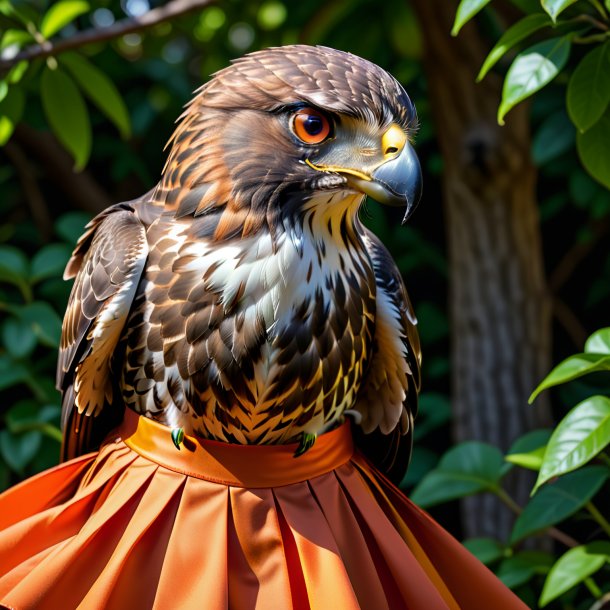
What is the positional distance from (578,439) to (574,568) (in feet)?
1.48

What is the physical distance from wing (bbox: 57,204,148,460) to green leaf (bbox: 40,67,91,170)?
596 millimetres

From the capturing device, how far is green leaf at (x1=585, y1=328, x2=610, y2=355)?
1.67m

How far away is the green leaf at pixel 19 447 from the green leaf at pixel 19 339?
25cm

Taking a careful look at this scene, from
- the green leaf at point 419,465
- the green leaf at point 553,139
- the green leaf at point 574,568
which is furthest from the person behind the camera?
the green leaf at point 419,465

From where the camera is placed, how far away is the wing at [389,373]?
5.40 ft

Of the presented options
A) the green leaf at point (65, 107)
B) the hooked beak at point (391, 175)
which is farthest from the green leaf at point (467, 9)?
the green leaf at point (65, 107)

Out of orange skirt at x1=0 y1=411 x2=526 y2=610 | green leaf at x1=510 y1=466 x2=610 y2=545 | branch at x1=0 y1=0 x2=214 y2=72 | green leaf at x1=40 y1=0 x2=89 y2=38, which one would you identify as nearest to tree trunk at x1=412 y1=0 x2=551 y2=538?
green leaf at x1=510 y1=466 x2=610 y2=545

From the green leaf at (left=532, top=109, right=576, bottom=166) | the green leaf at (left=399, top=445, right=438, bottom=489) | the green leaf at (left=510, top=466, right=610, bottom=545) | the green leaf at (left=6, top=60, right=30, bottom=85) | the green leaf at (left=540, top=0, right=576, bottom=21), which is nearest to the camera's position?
the green leaf at (left=540, top=0, right=576, bottom=21)

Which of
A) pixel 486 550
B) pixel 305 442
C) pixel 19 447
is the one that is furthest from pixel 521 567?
pixel 19 447

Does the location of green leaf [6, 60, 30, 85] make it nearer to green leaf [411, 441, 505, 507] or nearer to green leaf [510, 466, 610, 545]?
green leaf [411, 441, 505, 507]

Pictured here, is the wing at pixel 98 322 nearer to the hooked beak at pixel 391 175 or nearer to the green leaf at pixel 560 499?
the hooked beak at pixel 391 175

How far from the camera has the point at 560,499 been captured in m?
2.04

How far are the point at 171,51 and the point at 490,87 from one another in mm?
2404

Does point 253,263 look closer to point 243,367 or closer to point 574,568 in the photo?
point 243,367
